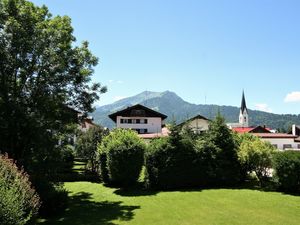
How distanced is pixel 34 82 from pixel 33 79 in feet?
0.62

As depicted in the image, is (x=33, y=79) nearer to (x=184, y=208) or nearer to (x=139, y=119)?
(x=184, y=208)

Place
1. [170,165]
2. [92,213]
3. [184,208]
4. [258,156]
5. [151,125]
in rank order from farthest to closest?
1. [151,125]
2. [170,165]
3. [258,156]
4. [92,213]
5. [184,208]

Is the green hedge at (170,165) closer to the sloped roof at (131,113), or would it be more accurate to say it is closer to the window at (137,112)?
the sloped roof at (131,113)

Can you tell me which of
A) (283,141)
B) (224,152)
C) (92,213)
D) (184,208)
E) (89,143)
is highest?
(283,141)

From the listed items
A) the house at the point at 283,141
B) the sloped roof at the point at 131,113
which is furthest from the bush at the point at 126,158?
the sloped roof at the point at 131,113

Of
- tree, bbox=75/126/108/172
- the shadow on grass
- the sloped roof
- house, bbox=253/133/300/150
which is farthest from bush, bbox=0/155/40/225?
the sloped roof

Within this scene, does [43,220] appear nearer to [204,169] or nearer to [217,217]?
[217,217]

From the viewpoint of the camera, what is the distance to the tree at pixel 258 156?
24750mm

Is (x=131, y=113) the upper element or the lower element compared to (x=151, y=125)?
upper

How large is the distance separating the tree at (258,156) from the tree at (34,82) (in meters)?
12.7

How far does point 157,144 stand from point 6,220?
59.5 ft

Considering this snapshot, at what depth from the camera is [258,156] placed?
24812mm

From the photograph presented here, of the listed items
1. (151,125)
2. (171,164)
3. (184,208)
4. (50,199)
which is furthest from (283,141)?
(50,199)

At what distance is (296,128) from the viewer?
94.2 metres
